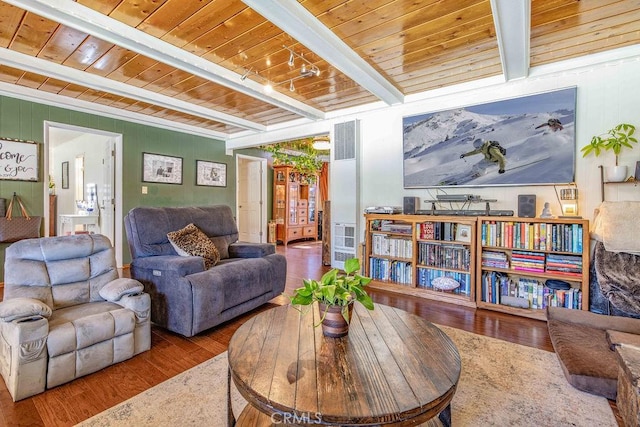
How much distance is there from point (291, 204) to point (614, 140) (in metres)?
5.88

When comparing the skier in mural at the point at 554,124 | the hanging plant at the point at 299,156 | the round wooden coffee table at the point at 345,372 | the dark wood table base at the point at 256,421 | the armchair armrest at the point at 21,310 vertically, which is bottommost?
the dark wood table base at the point at 256,421

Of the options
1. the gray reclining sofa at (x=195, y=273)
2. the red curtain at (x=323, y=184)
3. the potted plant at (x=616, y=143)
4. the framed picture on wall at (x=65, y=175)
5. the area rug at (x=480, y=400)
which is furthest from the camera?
the red curtain at (x=323, y=184)

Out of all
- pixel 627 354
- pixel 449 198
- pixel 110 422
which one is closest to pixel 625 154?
pixel 449 198

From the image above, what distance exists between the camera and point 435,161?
12.2ft

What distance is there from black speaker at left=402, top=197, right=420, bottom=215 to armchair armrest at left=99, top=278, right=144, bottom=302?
2.87 meters

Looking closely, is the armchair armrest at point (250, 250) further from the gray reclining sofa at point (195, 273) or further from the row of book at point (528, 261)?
the row of book at point (528, 261)

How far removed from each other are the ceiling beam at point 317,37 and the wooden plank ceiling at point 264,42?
0.06 feet

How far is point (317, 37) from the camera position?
229 cm

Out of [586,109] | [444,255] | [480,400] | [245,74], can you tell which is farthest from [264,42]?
[586,109]

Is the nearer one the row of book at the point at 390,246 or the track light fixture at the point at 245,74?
the track light fixture at the point at 245,74

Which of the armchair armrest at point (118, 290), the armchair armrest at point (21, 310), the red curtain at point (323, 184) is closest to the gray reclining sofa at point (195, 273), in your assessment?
the armchair armrest at point (118, 290)

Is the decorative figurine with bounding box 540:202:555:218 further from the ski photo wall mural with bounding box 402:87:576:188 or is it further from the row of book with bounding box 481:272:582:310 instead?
the row of book with bounding box 481:272:582:310

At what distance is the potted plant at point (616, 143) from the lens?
8.79ft

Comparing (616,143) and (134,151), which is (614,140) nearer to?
(616,143)
